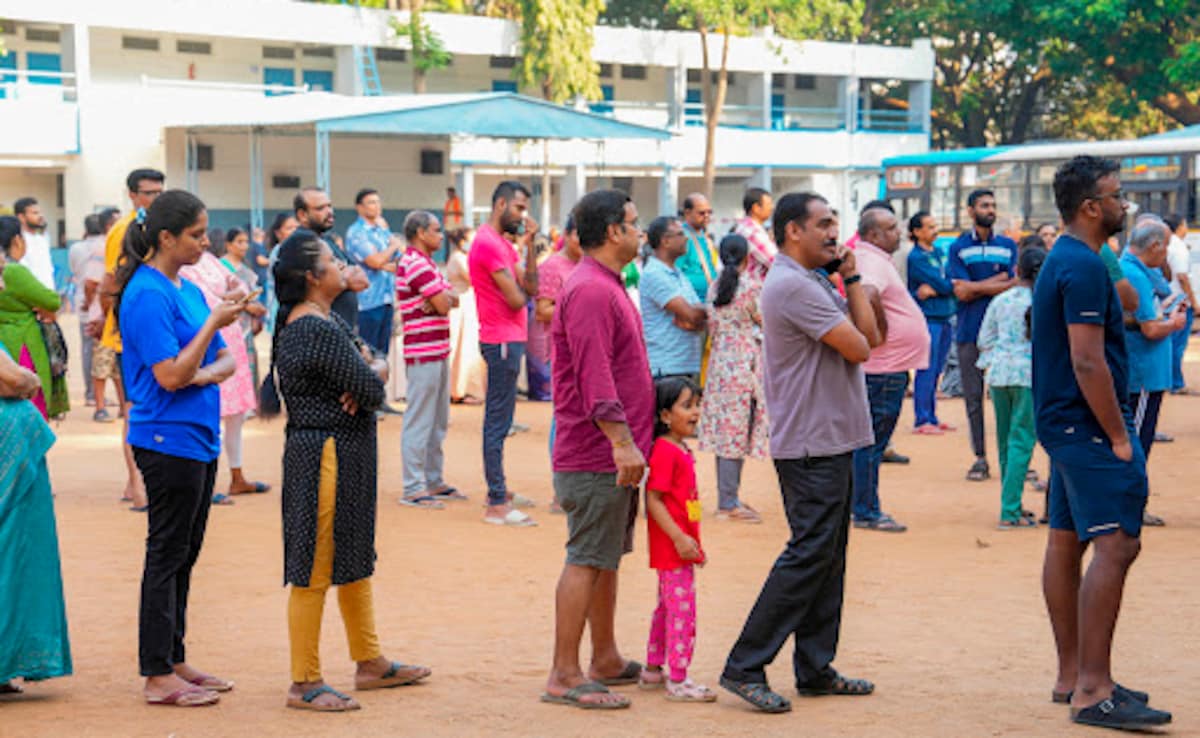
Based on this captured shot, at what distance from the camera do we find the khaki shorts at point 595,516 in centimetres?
542

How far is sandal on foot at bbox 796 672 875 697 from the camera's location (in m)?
5.54

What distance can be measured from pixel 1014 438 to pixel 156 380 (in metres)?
5.38

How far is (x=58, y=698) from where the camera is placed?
5.59 metres

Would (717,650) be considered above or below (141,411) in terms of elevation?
below

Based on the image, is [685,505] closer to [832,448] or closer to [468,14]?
[832,448]

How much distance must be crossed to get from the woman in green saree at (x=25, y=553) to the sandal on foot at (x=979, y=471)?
7.08 metres

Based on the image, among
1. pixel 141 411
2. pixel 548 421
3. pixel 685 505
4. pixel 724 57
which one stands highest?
pixel 724 57

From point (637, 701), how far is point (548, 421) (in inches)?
355

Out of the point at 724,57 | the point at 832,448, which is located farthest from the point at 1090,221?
the point at 724,57

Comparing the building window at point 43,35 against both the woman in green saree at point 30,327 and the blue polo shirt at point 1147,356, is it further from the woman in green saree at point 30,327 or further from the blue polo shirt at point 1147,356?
the blue polo shirt at point 1147,356

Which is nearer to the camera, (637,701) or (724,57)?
(637,701)

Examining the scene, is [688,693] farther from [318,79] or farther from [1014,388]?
[318,79]

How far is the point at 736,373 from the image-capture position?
9219 millimetres

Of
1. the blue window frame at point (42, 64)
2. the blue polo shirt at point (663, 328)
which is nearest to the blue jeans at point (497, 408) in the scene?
the blue polo shirt at point (663, 328)
